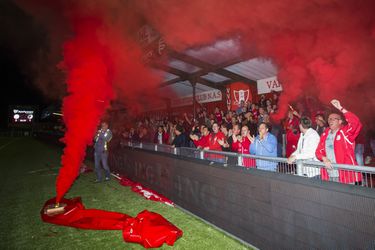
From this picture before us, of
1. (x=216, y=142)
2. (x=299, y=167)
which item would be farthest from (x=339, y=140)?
(x=216, y=142)

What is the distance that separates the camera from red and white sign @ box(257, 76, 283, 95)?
35.9 feet

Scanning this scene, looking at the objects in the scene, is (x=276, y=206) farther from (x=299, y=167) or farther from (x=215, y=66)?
(x=215, y=66)

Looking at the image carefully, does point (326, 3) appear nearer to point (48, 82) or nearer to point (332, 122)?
point (332, 122)

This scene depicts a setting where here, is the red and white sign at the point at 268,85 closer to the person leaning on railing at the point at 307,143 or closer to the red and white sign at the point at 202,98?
the red and white sign at the point at 202,98

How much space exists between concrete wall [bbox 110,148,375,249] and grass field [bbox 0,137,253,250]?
0.38 meters

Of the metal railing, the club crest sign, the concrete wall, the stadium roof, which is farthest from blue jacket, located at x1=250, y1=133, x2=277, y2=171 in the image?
the club crest sign

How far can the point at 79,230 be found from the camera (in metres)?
4.76

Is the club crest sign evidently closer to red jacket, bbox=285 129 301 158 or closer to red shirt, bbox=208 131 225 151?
red jacket, bbox=285 129 301 158

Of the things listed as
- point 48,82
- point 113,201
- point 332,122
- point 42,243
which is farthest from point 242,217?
point 48,82

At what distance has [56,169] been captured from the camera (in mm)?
11852

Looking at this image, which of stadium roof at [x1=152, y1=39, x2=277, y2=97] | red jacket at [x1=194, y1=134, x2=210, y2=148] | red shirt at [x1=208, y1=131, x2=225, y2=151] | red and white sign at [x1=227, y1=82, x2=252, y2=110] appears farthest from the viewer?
red and white sign at [x1=227, y1=82, x2=252, y2=110]

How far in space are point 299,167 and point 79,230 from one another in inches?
155

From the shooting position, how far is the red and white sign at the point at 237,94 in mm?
12876

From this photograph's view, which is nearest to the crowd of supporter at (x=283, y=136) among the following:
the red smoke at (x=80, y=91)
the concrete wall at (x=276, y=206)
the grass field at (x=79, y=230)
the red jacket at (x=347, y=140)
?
the red jacket at (x=347, y=140)
